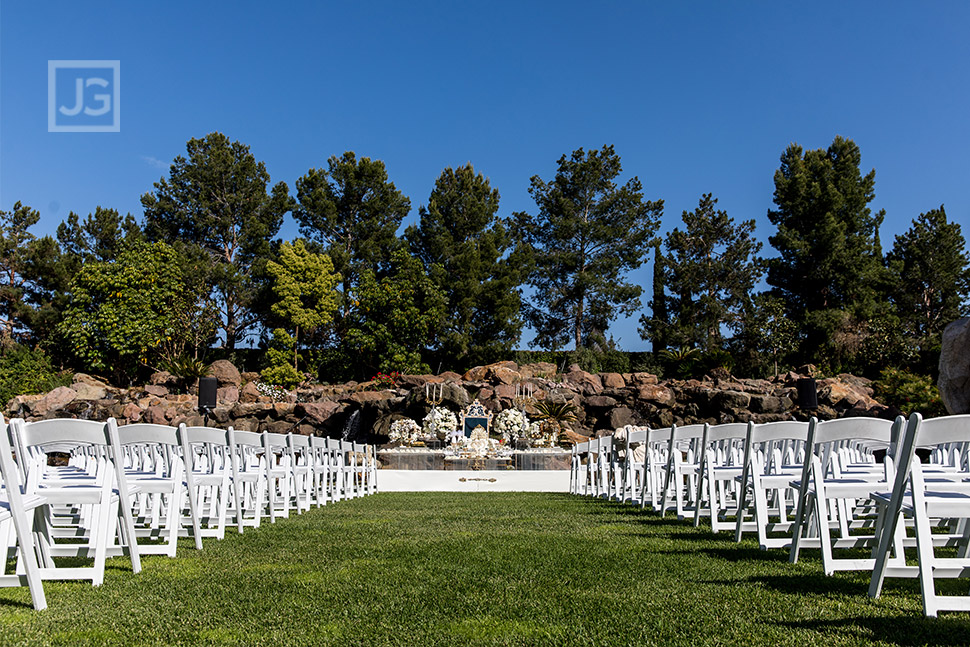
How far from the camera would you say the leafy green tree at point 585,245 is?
139 ft

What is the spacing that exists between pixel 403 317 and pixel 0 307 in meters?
20.7

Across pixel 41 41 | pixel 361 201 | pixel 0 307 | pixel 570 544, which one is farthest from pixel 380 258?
pixel 570 544

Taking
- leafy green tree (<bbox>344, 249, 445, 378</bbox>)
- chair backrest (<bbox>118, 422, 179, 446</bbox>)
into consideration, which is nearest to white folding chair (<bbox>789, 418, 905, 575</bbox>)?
chair backrest (<bbox>118, 422, 179, 446</bbox>)

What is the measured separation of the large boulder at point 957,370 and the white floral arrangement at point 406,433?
13.5 metres

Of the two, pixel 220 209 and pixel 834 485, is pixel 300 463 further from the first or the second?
pixel 220 209

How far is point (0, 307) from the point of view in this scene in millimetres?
38031

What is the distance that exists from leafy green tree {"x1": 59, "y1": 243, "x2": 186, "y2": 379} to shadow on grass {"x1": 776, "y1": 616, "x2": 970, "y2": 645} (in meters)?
36.4

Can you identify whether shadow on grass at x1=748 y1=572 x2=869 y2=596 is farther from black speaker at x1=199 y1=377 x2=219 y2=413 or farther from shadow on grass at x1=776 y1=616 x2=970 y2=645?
black speaker at x1=199 y1=377 x2=219 y2=413

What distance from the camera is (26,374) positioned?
3447cm

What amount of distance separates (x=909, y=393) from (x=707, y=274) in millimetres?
15183

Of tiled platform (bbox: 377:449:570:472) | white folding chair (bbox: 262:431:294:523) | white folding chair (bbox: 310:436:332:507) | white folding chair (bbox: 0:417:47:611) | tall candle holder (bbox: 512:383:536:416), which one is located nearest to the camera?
white folding chair (bbox: 0:417:47:611)

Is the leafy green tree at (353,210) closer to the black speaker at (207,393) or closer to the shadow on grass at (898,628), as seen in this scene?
the black speaker at (207,393)

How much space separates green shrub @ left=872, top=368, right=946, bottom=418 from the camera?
2356 centimetres

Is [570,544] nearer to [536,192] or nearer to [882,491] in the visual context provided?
[882,491]
